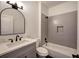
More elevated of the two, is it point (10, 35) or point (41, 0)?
point (41, 0)

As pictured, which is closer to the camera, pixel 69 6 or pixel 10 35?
pixel 10 35

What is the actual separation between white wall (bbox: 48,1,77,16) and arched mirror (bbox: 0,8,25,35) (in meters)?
1.87

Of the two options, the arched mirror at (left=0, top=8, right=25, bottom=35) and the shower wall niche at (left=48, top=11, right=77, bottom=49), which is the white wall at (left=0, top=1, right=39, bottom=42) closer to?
the arched mirror at (left=0, top=8, right=25, bottom=35)

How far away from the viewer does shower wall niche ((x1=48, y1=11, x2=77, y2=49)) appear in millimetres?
2293

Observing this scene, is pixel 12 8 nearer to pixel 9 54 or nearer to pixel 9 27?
pixel 9 27

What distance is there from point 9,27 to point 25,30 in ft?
2.01

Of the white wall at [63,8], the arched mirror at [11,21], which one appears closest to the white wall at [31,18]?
the arched mirror at [11,21]

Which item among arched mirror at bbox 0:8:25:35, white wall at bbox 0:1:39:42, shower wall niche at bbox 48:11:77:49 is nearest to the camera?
arched mirror at bbox 0:8:25:35

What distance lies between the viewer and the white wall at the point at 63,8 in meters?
2.34

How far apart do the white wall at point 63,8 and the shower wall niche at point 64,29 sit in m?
0.18

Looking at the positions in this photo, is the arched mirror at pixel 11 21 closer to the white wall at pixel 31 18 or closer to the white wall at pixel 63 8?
the white wall at pixel 31 18

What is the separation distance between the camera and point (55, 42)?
2.91 metres

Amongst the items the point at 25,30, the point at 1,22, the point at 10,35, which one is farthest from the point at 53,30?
the point at 1,22

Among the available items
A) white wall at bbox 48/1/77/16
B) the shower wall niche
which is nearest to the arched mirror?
the shower wall niche
